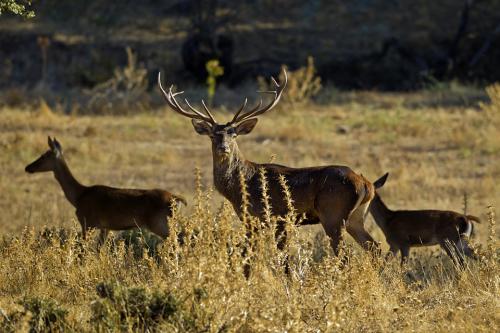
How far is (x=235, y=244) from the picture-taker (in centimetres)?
740

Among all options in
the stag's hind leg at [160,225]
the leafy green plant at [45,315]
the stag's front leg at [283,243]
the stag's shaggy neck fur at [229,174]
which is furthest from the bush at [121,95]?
the leafy green plant at [45,315]

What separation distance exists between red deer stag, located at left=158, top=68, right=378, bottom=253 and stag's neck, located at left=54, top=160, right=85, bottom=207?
9.12 ft

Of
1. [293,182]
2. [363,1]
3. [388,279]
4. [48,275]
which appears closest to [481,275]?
[388,279]

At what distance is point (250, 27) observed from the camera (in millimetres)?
34781

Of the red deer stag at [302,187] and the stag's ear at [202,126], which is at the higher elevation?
the stag's ear at [202,126]

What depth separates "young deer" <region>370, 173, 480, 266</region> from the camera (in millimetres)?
12172

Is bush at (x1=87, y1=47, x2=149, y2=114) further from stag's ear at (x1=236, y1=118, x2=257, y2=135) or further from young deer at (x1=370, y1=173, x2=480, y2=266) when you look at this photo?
stag's ear at (x1=236, y1=118, x2=257, y2=135)

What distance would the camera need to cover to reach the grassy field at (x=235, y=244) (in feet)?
23.7

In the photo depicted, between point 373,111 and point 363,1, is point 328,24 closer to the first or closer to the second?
point 363,1

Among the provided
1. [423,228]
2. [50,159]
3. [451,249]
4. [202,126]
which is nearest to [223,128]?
[202,126]

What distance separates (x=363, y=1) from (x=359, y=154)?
1603 cm

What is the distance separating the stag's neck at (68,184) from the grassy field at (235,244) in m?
0.41

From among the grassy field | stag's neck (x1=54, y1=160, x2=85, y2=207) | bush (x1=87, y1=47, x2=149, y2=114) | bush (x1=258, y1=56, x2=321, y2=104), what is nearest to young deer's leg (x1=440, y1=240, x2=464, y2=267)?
the grassy field

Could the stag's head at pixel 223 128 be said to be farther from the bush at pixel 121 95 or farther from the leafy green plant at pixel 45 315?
the bush at pixel 121 95
